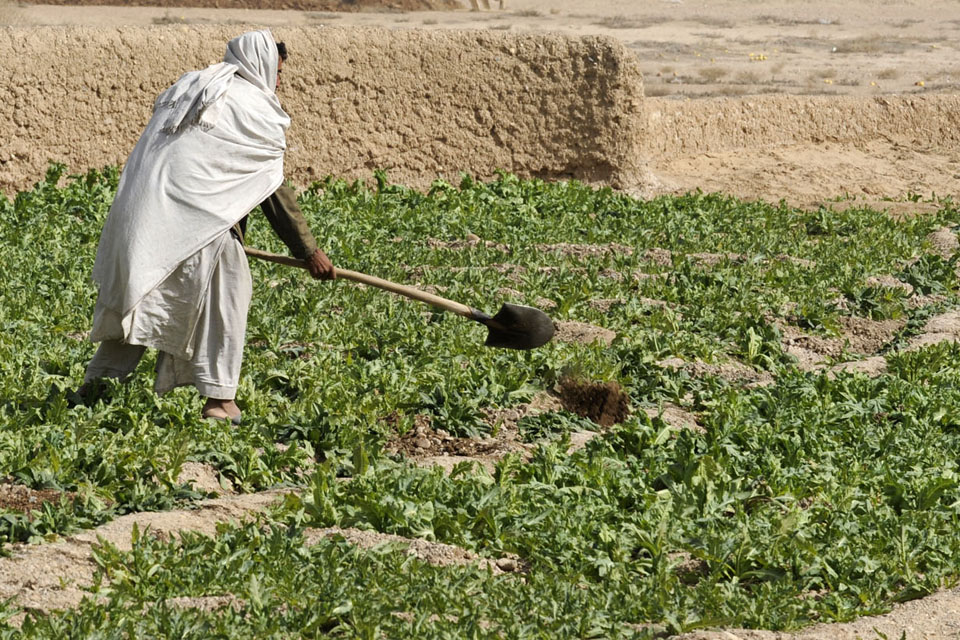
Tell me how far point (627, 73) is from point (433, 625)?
860cm

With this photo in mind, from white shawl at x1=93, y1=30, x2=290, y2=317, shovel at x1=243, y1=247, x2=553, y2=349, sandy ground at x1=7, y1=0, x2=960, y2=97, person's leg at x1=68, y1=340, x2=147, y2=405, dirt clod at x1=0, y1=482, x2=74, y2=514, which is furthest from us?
sandy ground at x1=7, y1=0, x2=960, y2=97

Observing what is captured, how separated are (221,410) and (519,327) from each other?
1.24 metres

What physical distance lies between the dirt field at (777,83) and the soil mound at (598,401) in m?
1.79

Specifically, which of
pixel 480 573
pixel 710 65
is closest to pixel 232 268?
pixel 480 573

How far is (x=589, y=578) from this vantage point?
3.71 m

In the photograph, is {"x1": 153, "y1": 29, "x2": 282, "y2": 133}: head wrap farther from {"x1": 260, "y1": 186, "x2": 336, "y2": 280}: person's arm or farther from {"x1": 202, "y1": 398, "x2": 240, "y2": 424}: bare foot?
{"x1": 202, "y1": 398, "x2": 240, "y2": 424}: bare foot

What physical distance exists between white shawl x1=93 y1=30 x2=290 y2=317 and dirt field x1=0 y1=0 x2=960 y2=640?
7.81 feet

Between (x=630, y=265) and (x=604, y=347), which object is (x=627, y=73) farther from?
(x=604, y=347)

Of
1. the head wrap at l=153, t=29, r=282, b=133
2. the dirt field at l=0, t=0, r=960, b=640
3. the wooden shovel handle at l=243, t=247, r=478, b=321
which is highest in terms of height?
the head wrap at l=153, t=29, r=282, b=133

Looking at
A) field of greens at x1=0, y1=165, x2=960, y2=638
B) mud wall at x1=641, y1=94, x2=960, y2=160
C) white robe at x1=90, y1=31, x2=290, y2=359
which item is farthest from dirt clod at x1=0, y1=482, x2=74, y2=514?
mud wall at x1=641, y1=94, x2=960, y2=160

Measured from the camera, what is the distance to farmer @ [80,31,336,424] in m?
4.64

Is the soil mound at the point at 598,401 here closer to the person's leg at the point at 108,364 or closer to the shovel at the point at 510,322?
the shovel at the point at 510,322

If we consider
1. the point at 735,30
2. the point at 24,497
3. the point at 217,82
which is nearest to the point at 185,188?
the point at 217,82

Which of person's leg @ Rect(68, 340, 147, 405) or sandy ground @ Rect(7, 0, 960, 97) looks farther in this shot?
sandy ground @ Rect(7, 0, 960, 97)
